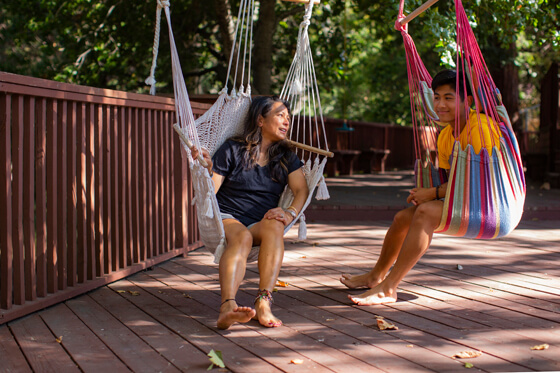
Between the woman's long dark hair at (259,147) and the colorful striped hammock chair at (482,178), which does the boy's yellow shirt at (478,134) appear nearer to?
the colorful striped hammock chair at (482,178)

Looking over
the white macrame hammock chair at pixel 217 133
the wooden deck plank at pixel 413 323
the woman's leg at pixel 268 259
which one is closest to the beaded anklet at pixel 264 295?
the woman's leg at pixel 268 259

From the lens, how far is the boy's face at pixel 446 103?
2727 mm

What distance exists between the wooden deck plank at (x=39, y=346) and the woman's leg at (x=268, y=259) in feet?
2.49

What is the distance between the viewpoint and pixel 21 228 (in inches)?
95.9

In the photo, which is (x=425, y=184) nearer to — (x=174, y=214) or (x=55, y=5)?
(x=174, y=214)

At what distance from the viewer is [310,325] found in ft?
8.11

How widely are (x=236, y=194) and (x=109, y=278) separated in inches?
31.2

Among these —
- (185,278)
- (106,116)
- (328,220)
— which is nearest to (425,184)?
(185,278)

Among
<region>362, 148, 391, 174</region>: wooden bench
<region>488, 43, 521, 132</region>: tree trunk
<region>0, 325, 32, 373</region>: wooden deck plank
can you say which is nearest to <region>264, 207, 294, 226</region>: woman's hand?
<region>0, 325, 32, 373</region>: wooden deck plank

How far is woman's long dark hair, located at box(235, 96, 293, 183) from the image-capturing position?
2994 millimetres

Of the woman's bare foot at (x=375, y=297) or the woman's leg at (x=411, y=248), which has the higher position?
the woman's leg at (x=411, y=248)

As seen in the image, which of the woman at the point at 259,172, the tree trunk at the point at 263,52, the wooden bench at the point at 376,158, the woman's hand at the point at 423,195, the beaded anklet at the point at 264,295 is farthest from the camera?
the wooden bench at the point at 376,158

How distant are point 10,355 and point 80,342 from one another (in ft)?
0.78

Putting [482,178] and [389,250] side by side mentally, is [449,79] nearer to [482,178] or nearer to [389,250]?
[482,178]
